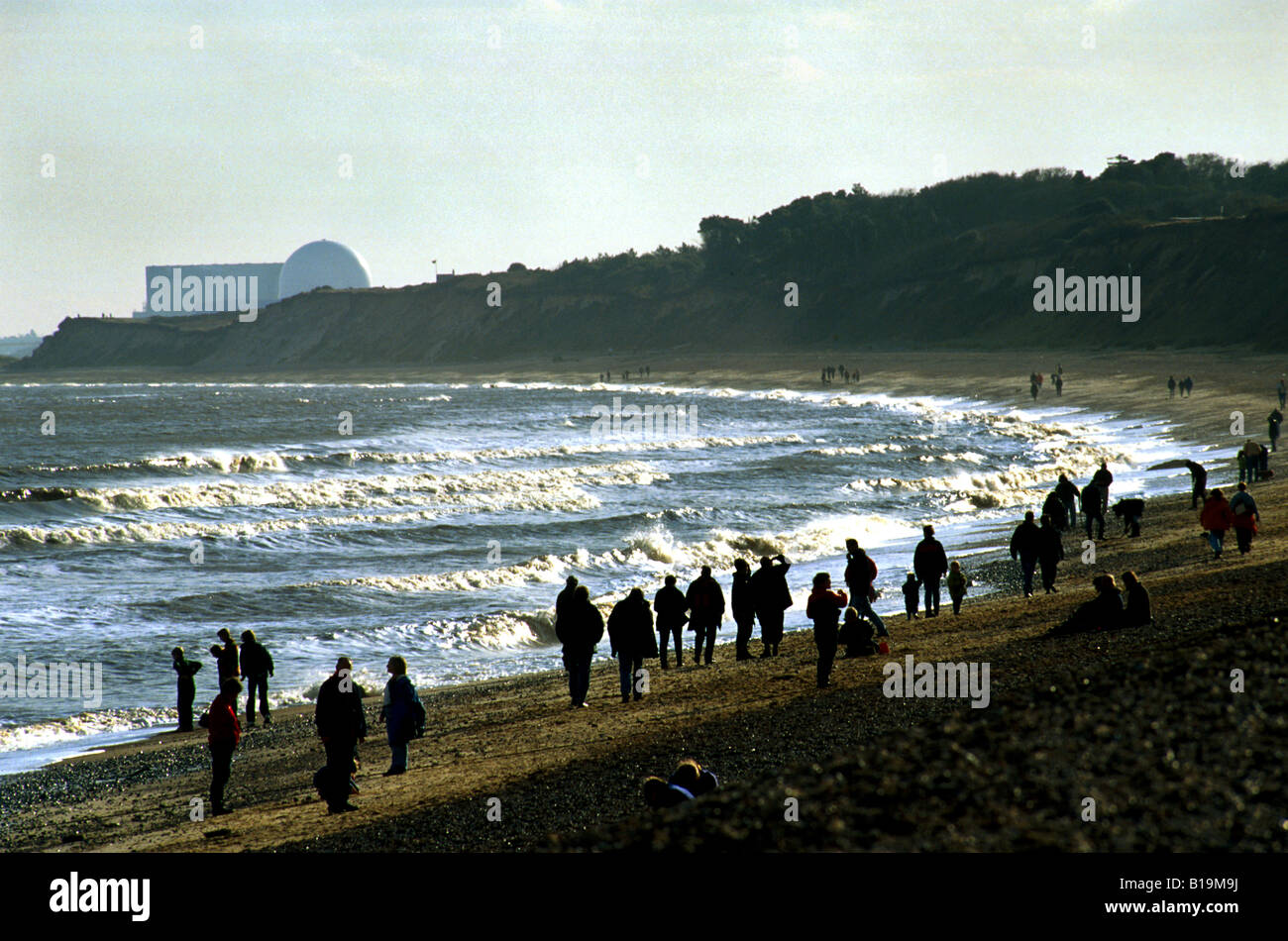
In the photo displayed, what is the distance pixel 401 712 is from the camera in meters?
10.3

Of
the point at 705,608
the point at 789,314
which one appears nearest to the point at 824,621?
the point at 705,608

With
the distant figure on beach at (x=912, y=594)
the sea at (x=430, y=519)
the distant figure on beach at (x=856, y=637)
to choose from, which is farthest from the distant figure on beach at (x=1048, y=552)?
the distant figure on beach at (x=856, y=637)

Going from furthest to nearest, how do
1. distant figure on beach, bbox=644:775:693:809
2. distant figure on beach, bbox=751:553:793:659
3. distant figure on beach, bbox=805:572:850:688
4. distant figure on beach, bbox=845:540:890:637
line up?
distant figure on beach, bbox=751:553:793:659 → distant figure on beach, bbox=845:540:890:637 → distant figure on beach, bbox=805:572:850:688 → distant figure on beach, bbox=644:775:693:809

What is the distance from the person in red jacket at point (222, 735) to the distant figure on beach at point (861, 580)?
22.8 feet

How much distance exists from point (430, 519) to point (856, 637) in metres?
19.6

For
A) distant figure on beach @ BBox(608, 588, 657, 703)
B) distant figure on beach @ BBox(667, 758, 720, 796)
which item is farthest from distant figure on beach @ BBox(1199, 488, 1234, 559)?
distant figure on beach @ BBox(667, 758, 720, 796)

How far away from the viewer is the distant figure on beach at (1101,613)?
1216cm

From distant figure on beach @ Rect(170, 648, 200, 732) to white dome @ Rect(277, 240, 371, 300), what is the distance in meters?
156

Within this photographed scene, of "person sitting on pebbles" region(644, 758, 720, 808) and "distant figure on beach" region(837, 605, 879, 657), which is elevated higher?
"person sitting on pebbles" region(644, 758, 720, 808)

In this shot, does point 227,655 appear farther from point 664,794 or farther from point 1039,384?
point 1039,384

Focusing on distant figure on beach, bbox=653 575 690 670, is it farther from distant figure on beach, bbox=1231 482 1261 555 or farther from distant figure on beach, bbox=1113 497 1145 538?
distant figure on beach, bbox=1113 497 1145 538

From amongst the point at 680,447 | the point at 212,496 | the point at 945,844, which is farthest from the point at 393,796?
the point at 680,447

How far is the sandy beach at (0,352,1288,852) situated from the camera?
595 centimetres
